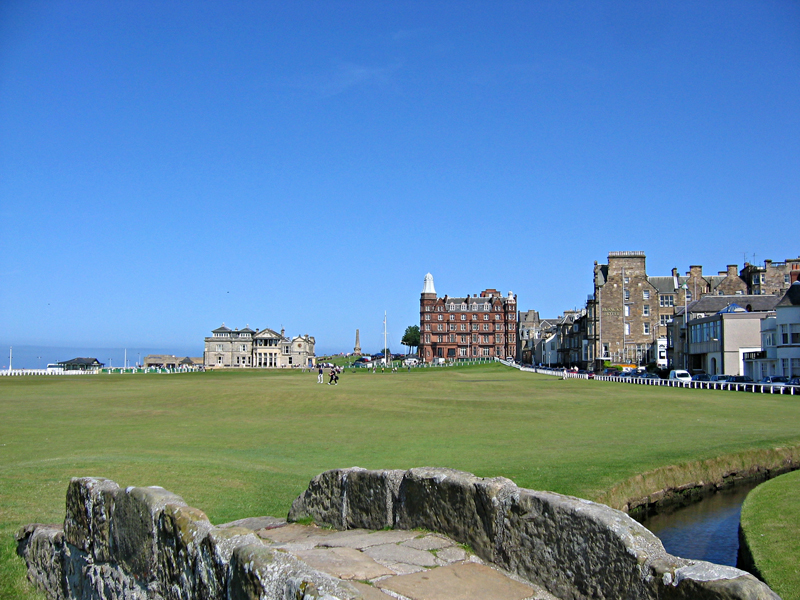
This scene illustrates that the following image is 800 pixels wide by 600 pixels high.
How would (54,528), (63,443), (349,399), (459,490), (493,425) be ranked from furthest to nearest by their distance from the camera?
(349,399) → (493,425) → (63,443) → (54,528) → (459,490)

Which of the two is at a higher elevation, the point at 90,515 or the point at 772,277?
the point at 772,277

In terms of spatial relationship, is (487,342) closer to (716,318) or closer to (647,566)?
(716,318)

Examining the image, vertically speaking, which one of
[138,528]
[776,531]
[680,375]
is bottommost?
[776,531]

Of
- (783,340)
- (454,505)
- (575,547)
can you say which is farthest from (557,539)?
(783,340)

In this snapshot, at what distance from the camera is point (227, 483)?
634 inches

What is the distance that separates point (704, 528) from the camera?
16562 millimetres

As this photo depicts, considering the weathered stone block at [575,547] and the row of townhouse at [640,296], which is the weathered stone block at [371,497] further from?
the row of townhouse at [640,296]

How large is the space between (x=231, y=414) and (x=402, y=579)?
1276 inches

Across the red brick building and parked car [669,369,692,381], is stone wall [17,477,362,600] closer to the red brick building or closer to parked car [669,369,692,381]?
parked car [669,369,692,381]

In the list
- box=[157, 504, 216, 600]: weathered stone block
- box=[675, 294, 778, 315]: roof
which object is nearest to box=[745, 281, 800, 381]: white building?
box=[675, 294, 778, 315]: roof

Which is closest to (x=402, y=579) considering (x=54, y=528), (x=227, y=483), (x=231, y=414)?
(x=54, y=528)

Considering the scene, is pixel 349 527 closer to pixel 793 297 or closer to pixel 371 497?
pixel 371 497

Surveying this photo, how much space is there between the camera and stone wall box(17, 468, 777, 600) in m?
5.85

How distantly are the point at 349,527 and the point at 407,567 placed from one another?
254 cm
